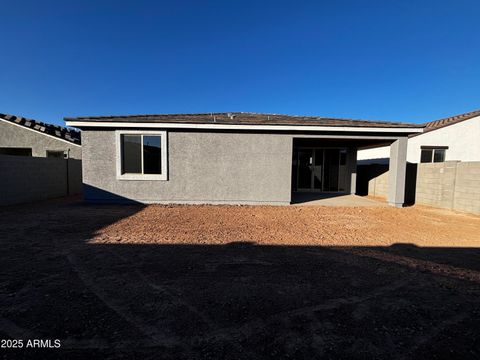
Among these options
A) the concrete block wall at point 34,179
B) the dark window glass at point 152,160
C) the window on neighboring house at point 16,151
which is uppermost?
the window on neighboring house at point 16,151

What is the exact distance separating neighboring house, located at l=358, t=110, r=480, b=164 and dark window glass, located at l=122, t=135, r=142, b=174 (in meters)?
14.0

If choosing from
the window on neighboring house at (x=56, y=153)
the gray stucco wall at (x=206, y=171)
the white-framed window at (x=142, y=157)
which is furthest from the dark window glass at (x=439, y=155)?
the window on neighboring house at (x=56, y=153)

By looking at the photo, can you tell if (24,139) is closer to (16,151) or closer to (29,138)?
(29,138)

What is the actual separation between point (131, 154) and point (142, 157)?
1.55ft

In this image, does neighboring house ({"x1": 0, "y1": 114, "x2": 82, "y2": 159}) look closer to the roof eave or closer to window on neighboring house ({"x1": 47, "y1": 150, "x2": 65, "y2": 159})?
window on neighboring house ({"x1": 47, "y1": 150, "x2": 65, "y2": 159})

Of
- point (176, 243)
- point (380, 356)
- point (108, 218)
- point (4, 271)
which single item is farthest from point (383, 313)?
point (108, 218)

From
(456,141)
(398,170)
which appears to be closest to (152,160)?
(398,170)

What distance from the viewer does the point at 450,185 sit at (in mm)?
9164

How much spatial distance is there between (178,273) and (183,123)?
6714mm

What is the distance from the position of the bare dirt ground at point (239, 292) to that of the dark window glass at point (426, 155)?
454 inches

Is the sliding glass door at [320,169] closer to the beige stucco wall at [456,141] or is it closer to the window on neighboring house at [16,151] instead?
the beige stucco wall at [456,141]

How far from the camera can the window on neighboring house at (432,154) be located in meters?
14.8

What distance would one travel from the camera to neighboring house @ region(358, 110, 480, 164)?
1321 cm

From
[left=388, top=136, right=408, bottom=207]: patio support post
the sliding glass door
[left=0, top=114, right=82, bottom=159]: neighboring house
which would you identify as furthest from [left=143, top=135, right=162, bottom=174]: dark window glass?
[left=388, top=136, right=408, bottom=207]: patio support post
